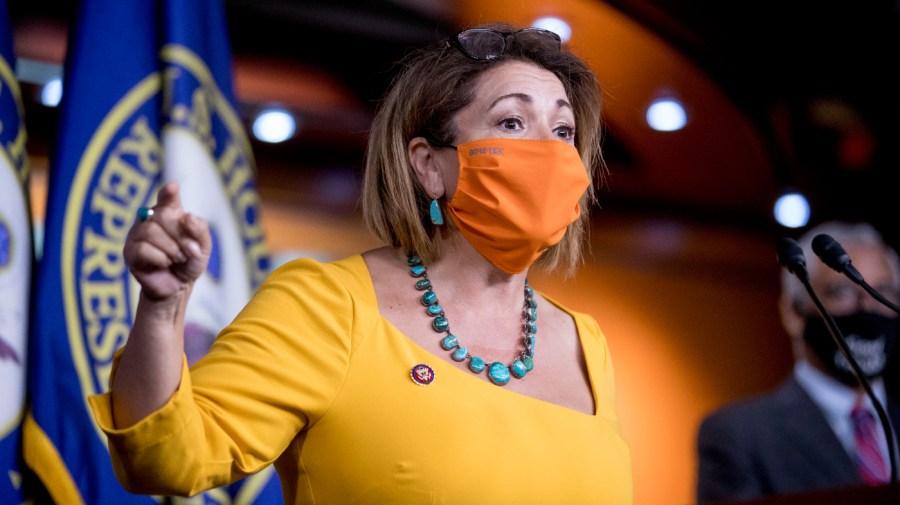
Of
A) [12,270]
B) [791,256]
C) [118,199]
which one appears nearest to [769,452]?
[791,256]

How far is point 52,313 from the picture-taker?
2146mm

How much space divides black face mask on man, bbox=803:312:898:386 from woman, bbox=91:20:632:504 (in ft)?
5.58

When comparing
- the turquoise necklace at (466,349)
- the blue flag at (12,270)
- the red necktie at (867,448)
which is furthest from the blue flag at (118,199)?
the red necktie at (867,448)

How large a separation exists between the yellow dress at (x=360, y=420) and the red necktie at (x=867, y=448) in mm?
1787

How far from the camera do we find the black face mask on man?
335 cm

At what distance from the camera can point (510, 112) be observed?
177cm

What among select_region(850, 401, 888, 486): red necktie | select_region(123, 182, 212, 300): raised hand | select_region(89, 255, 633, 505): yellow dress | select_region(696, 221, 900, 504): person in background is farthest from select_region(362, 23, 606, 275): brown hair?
select_region(850, 401, 888, 486): red necktie

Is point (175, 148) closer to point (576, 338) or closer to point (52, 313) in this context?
point (52, 313)

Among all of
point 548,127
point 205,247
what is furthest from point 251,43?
point 205,247


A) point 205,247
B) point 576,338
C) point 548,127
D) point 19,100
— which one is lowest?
point 576,338

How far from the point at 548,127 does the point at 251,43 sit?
8.02ft

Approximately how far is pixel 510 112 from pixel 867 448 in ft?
6.83

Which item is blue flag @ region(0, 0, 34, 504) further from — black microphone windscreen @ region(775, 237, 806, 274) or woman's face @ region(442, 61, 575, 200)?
black microphone windscreen @ region(775, 237, 806, 274)

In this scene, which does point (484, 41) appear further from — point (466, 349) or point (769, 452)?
point (769, 452)
